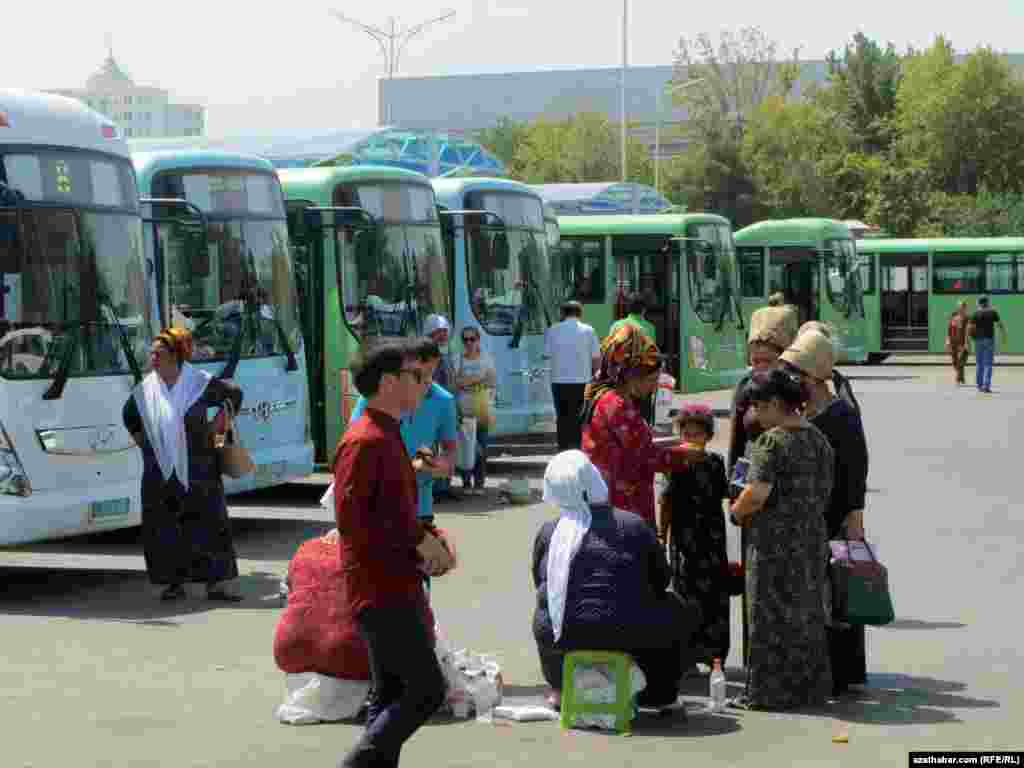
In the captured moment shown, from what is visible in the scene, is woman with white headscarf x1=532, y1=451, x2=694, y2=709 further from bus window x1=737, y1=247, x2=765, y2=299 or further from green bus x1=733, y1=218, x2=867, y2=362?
bus window x1=737, y1=247, x2=765, y2=299

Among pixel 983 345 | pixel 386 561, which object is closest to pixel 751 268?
pixel 983 345

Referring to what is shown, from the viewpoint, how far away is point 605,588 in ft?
29.5

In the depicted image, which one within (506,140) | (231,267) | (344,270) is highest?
(506,140)

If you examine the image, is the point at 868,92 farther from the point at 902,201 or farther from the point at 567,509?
the point at 567,509

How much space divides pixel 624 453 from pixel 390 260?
1069 cm

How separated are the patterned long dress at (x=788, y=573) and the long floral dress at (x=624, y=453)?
622 millimetres

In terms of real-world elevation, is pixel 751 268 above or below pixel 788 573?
above

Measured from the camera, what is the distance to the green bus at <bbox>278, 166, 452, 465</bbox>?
1970 centimetres

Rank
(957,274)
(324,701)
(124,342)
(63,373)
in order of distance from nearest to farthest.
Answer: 1. (324,701)
2. (63,373)
3. (124,342)
4. (957,274)

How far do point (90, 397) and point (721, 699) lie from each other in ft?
18.4

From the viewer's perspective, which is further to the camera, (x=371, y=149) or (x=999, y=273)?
(x=999, y=273)

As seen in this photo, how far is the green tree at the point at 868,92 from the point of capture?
82562mm

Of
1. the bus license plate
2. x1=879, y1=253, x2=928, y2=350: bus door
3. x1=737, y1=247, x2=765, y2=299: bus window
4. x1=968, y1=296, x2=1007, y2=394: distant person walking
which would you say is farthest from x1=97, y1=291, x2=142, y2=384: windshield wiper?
x1=879, y1=253, x2=928, y2=350: bus door

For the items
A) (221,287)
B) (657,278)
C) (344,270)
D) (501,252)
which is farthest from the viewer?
(657,278)
